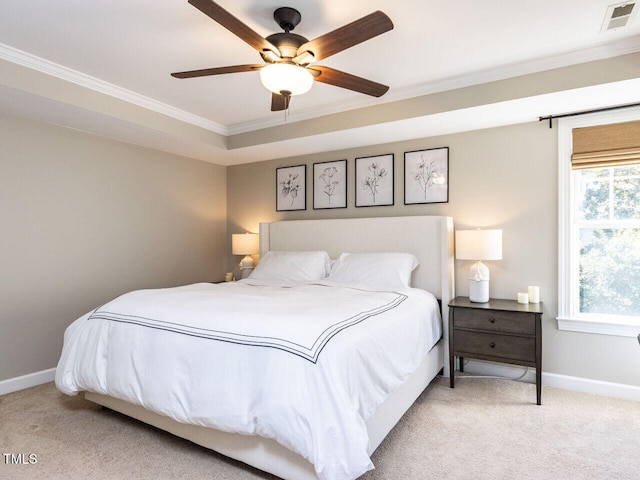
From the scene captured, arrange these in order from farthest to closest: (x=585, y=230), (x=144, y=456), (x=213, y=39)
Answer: (x=585, y=230) → (x=213, y=39) → (x=144, y=456)

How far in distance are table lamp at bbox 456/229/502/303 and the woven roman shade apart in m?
0.86

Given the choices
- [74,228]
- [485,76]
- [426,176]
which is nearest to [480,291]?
[426,176]

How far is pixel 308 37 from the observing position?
2.41 m

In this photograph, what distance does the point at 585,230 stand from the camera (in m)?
3.16

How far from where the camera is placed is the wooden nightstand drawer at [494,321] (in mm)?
2814

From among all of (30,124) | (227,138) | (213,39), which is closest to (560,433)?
(213,39)

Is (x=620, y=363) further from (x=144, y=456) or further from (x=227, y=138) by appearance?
(x=227, y=138)

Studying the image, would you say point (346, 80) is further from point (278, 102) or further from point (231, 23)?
point (231, 23)

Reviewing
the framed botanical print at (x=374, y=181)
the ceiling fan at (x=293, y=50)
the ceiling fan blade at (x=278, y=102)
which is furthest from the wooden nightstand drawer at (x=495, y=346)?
the ceiling fan blade at (x=278, y=102)

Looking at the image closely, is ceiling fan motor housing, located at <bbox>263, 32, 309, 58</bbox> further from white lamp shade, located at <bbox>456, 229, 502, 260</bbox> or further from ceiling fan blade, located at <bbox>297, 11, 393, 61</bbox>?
white lamp shade, located at <bbox>456, 229, 502, 260</bbox>

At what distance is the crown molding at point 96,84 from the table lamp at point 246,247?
4.14 feet

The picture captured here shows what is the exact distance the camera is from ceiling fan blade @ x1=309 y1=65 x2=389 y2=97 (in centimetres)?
220

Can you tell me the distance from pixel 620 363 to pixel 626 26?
7.66 feet

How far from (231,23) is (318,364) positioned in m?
1.58
